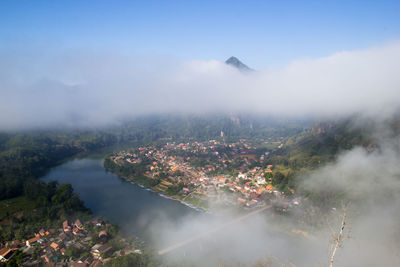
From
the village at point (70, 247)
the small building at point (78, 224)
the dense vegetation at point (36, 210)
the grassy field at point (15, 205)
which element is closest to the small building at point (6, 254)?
the village at point (70, 247)

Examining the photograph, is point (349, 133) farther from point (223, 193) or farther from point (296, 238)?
point (296, 238)

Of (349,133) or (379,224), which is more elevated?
(349,133)

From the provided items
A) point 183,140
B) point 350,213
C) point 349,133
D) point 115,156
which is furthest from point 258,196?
point 183,140

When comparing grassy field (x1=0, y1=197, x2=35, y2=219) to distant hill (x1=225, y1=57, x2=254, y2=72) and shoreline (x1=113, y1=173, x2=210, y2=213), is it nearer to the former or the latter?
shoreline (x1=113, y1=173, x2=210, y2=213)

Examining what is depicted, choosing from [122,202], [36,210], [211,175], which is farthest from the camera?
[211,175]

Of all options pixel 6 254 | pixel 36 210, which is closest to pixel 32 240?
pixel 6 254

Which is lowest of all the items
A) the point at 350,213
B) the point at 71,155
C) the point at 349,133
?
the point at 71,155

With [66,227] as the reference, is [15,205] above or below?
below

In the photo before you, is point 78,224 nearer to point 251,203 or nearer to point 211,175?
point 251,203
